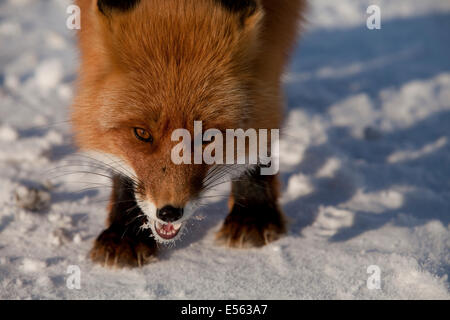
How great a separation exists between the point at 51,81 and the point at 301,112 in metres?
2.11

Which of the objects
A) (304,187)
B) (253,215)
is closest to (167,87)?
(253,215)

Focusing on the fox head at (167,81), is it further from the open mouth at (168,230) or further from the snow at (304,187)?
the snow at (304,187)

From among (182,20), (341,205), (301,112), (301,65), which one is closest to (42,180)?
(182,20)

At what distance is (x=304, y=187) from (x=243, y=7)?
132 centimetres

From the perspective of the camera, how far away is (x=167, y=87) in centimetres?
193

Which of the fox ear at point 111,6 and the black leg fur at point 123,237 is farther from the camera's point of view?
the black leg fur at point 123,237

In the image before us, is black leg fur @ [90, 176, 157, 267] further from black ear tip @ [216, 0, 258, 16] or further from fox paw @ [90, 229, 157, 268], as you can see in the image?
black ear tip @ [216, 0, 258, 16]

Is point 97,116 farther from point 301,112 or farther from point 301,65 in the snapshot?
point 301,65

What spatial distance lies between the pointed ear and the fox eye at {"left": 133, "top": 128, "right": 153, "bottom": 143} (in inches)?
24.9

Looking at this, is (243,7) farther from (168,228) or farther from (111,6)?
(168,228)

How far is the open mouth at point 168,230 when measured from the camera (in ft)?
7.00

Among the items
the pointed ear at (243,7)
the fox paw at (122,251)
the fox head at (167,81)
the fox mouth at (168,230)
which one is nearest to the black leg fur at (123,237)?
the fox paw at (122,251)

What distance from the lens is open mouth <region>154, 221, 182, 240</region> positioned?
2.13m

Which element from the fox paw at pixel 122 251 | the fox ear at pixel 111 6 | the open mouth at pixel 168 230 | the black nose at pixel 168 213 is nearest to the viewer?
the black nose at pixel 168 213
